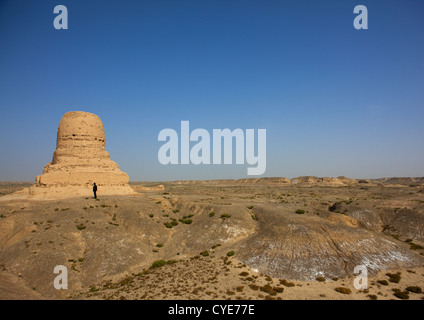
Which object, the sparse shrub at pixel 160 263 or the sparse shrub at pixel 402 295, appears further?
the sparse shrub at pixel 160 263

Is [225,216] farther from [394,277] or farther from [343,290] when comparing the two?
[394,277]

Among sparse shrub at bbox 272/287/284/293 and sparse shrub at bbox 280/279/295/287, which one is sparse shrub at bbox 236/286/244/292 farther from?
sparse shrub at bbox 280/279/295/287

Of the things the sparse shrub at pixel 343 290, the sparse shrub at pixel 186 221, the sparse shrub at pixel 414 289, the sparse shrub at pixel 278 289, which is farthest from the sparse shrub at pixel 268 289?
the sparse shrub at pixel 186 221

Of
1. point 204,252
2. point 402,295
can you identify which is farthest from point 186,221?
point 402,295

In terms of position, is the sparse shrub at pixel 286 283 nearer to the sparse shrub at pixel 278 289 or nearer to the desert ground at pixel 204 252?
the desert ground at pixel 204 252

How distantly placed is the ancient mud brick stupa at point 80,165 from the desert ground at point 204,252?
5.89 metres

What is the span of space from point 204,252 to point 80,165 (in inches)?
1157

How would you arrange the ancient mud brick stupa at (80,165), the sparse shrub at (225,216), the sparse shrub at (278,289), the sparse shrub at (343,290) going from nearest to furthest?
the sparse shrub at (343,290) < the sparse shrub at (278,289) < the sparse shrub at (225,216) < the ancient mud brick stupa at (80,165)

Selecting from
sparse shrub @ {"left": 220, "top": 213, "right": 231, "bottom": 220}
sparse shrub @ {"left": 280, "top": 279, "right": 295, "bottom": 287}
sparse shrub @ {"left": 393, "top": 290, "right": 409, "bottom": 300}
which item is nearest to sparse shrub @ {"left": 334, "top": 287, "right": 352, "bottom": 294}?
sparse shrub @ {"left": 393, "top": 290, "right": 409, "bottom": 300}

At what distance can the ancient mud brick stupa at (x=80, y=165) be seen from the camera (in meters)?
39.1

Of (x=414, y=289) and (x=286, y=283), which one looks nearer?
(x=414, y=289)

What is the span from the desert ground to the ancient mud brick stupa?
19.3ft

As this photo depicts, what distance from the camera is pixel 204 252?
26.9 metres

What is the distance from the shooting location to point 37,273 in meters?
21.5
